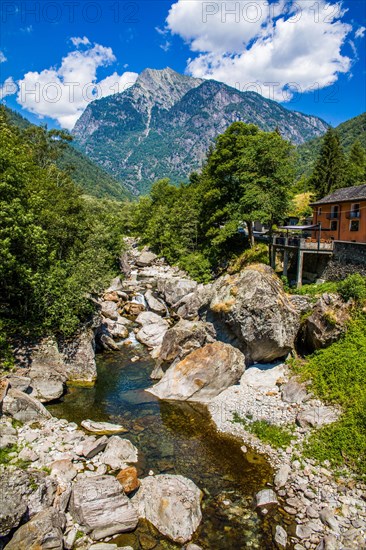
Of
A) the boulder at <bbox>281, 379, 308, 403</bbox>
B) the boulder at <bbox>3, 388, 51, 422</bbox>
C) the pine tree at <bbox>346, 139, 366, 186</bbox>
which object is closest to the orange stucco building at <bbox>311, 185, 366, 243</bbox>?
the boulder at <bbox>281, 379, 308, 403</bbox>

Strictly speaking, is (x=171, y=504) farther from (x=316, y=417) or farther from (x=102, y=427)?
(x=316, y=417)

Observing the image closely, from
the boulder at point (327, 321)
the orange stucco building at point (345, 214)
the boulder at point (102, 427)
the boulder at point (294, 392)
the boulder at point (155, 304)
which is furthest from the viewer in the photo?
the boulder at point (155, 304)

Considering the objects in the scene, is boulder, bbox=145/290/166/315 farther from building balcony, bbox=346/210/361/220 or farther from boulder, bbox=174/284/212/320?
building balcony, bbox=346/210/361/220

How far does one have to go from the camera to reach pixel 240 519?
38.4ft

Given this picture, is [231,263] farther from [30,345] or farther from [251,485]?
[251,485]

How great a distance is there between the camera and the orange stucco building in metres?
30.3

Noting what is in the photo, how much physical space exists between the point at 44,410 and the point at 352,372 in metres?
16.9

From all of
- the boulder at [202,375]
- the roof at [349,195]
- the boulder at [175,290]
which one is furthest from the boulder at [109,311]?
the roof at [349,195]

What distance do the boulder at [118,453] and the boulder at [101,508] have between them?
6.00 feet

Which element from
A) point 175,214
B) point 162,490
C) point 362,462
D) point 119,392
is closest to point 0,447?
point 162,490

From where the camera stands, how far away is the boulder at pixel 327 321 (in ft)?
67.8

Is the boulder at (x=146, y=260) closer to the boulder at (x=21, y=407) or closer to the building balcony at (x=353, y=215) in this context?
the building balcony at (x=353, y=215)

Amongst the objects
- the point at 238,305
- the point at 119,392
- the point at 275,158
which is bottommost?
the point at 119,392

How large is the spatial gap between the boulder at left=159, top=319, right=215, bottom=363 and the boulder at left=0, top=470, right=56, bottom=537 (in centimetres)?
1297
